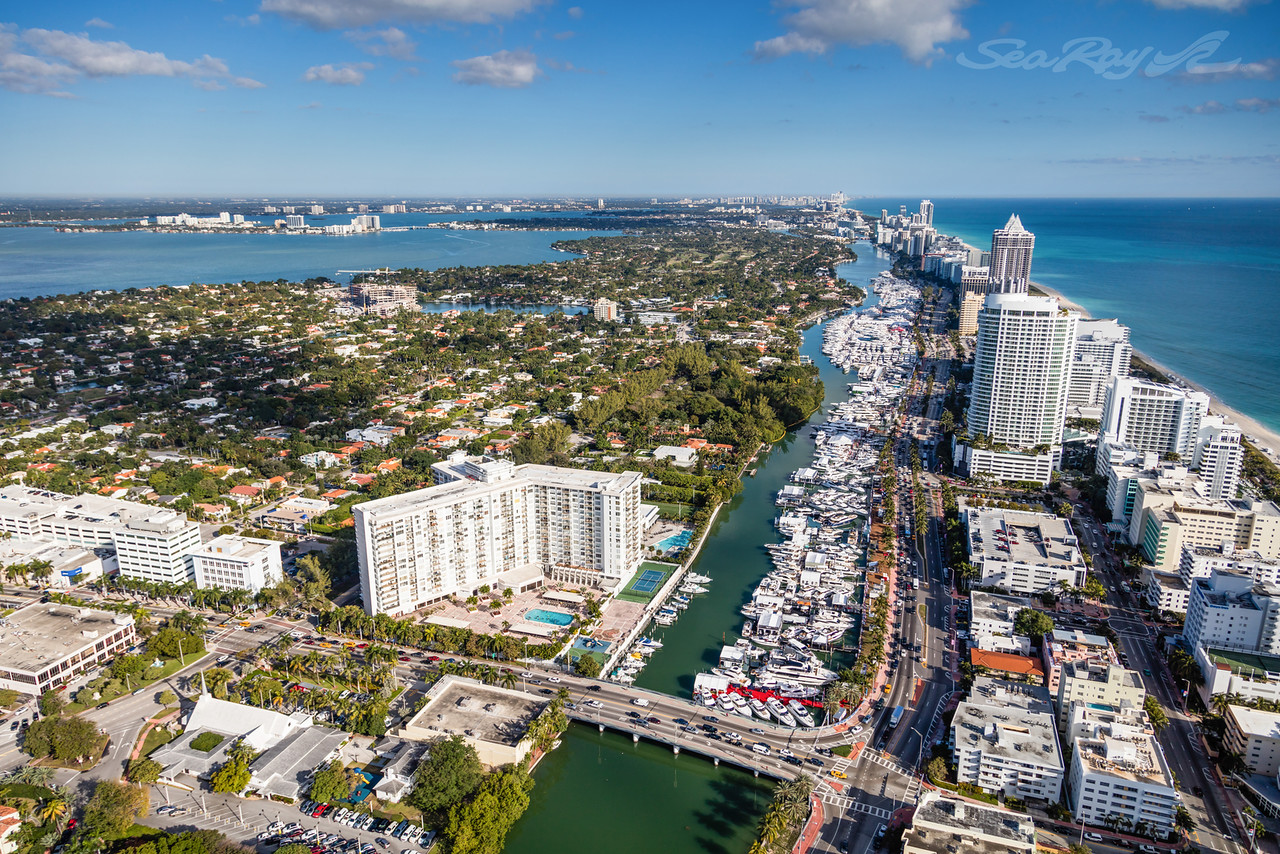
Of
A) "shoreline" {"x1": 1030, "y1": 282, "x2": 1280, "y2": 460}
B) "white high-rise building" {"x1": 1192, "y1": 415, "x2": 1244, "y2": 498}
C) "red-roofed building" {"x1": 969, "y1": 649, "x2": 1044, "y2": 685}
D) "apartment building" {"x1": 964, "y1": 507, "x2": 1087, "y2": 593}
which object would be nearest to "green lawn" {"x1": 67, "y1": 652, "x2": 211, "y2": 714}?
"red-roofed building" {"x1": 969, "y1": 649, "x2": 1044, "y2": 685}

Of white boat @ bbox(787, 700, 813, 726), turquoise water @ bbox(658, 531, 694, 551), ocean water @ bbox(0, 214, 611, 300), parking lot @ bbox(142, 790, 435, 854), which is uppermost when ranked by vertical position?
ocean water @ bbox(0, 214, 611, 300)

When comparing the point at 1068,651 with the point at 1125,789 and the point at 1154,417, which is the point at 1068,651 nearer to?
the point at 1125,789

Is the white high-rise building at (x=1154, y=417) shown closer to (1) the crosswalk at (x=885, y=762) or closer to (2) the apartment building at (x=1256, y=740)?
(2) the apartment building at (x=1256, y=740)

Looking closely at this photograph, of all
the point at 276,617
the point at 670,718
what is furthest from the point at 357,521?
the point at 670,718

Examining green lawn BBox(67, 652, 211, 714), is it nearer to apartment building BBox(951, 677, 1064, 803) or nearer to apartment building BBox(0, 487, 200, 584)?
apartment building BBox(0, 487, 200, 584)

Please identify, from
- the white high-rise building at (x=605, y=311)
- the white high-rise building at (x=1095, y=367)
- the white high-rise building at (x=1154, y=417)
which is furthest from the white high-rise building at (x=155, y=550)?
the white high-rise building at (x=605, y=311)

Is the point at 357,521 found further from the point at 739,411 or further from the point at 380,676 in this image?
the point at 739,411
